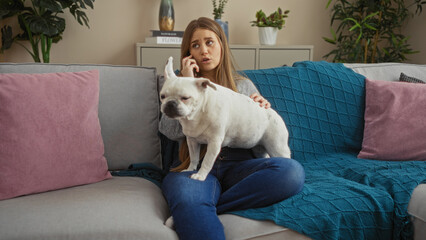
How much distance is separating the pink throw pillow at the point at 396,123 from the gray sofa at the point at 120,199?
1.27 ft

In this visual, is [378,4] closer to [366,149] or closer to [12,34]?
[366,149]

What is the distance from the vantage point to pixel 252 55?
3416 mm

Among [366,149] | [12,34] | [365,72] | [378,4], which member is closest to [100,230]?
[366,149]

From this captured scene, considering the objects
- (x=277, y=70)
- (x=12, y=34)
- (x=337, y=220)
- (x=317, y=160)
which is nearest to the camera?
(x=337, y=220)

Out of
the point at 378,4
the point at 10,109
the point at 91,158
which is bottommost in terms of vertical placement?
the point at 91,158

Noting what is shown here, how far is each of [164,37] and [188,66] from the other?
5.86ft

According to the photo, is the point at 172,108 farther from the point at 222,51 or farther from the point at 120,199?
the point at 222,51

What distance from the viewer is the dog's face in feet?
4.00

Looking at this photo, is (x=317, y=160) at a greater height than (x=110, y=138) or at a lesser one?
lesser

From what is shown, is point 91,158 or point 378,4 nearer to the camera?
point 91,158

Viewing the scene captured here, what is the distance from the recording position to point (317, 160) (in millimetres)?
1890

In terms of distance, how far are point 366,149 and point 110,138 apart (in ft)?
4.25

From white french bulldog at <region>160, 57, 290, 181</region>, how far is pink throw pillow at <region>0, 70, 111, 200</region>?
399 mm

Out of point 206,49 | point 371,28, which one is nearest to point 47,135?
point 206,49
